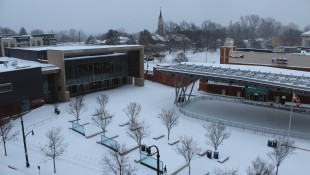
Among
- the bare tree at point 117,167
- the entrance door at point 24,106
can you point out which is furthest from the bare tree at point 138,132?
the entrance door at point 24,106

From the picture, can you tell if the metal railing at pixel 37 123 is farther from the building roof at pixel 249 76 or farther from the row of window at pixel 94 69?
the building roof at pixel 249 76

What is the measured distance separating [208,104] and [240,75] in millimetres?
9196

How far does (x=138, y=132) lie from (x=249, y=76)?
53.8ft

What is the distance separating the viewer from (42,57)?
172 ft

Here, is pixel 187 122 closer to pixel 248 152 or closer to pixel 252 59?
pixel 248 152

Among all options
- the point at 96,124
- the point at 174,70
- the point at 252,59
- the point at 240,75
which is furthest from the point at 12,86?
the point at 252,59

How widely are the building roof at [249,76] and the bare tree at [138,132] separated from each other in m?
10.5

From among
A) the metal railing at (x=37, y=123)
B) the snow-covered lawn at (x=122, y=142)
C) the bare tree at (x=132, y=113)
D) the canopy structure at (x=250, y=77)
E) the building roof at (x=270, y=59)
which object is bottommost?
the snow-covered lawn at (x=122, y=142)

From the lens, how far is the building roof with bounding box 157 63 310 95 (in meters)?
32.7

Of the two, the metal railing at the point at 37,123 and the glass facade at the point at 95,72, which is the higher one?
the glass facade at the point at 95,72

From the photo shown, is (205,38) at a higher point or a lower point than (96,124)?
higher

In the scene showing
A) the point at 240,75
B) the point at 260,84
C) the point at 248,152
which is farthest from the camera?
the point at 240,75

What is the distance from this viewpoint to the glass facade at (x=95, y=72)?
4919cm

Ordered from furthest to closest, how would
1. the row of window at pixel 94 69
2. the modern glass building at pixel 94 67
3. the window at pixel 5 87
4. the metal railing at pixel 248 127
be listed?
the row of window at pixel 94 69, the modern glass building at pixel 94 67, the window at pixel 5 87, the metal railing at pixel 248 127
